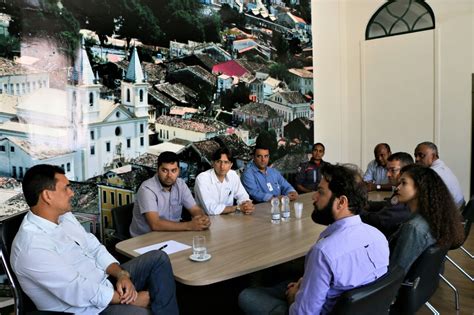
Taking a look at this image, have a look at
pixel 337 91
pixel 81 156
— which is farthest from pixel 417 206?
pixel 337 91

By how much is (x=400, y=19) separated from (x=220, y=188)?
15.4 feet

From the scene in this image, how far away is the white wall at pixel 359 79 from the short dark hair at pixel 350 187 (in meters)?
5.00

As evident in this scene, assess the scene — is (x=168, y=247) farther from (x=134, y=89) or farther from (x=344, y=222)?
(x=134, y=89)

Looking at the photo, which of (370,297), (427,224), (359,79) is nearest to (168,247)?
(370,297)

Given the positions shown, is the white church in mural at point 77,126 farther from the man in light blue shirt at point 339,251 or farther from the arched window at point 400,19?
the arched window at point 400,19

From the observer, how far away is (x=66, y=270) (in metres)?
1.90

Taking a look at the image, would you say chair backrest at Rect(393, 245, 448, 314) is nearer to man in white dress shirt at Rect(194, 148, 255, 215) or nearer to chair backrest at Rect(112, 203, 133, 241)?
man in white dress shirt at Rect(194, 148, 255, 215)

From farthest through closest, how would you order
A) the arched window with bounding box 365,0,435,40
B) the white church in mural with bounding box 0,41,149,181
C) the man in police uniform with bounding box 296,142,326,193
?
the arched window with bounding box 365,0,435,40, the man in police uniform with bounding box 296,142,326,193, the white church in mural with bounding box 0,41,149,181

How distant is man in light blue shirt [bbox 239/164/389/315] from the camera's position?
5.28 ft

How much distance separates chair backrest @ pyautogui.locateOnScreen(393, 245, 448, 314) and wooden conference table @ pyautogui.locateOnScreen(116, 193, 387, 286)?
588 mm

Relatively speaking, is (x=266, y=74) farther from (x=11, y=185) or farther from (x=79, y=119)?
(x=11, y=185)

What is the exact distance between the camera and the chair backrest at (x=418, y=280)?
2135 millimetres

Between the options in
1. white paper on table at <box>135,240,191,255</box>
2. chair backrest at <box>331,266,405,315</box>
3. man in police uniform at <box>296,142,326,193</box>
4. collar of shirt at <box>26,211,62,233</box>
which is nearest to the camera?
chair backrest at <box>331,266,405,315</box>

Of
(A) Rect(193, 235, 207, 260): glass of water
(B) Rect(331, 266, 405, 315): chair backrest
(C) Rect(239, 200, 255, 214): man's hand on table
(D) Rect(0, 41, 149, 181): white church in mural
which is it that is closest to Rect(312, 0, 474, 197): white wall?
(D) Rect(0, 41, 149, 181): white church in mural
